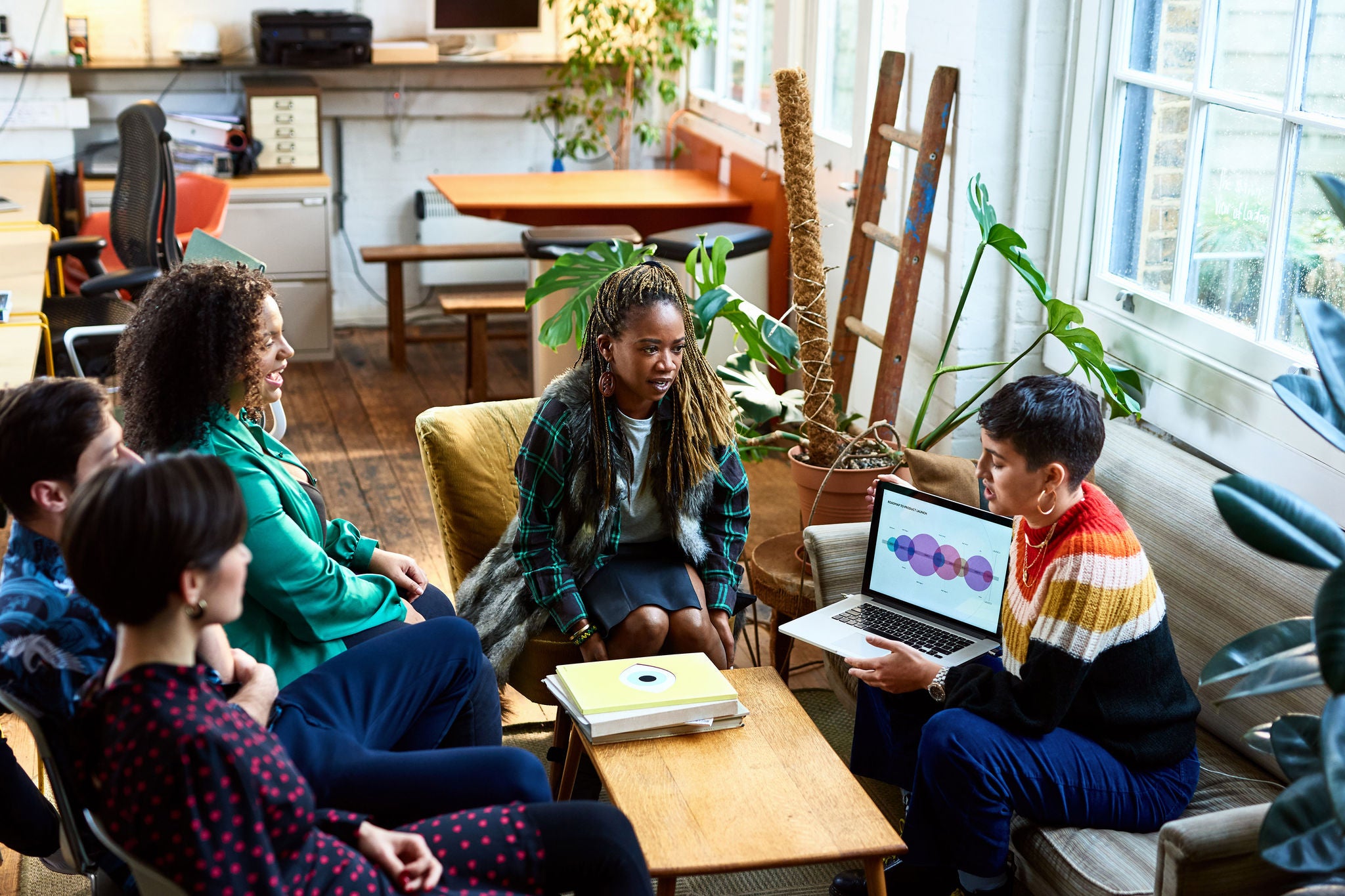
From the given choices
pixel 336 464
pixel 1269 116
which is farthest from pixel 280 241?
pixel 1269 116

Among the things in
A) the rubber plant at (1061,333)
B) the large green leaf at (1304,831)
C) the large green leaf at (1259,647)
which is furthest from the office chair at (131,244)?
the large green leaf at (1304,831)

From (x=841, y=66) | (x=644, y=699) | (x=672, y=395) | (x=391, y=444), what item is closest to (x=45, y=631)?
(x=644, y=699)

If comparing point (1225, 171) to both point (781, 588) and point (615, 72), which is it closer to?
point (781, 588)

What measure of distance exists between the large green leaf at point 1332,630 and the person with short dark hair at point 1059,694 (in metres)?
0.55

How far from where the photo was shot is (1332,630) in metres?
1.39

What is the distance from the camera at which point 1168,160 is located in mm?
2822

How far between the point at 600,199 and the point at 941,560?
3.13 m

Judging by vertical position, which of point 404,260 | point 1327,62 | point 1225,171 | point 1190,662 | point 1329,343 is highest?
point 1327,62

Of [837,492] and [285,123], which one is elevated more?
[285,123]

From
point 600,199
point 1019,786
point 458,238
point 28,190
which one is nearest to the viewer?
point 1019,786

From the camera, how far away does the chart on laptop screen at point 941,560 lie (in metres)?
2.29

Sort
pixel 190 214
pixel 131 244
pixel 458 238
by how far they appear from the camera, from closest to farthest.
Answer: pixel 131 244 → pixel 190 214 → pixel 458 238

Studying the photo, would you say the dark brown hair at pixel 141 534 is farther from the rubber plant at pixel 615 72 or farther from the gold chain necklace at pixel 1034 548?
the rubber plant at pixel 615 72

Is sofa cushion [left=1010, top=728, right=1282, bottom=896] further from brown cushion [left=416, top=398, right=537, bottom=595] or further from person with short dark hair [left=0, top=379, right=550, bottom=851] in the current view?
brown cushion [left=416, top=398, right=537, bottom=595]
